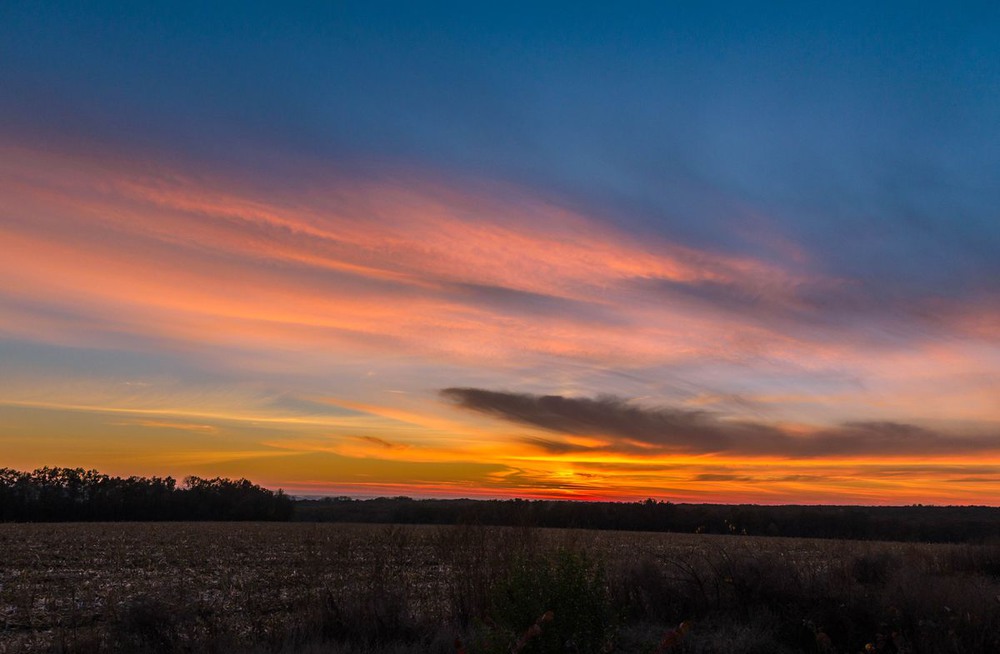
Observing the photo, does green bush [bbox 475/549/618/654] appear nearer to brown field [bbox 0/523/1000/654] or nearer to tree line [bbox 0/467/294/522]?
brown field [bbox 0/523/1000/654]

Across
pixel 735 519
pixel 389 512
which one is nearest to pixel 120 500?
pixel 389 512

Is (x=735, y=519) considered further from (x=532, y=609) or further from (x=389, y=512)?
(x=532, y=609)

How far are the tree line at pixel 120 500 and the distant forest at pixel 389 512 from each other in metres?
0.13

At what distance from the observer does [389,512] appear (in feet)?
368

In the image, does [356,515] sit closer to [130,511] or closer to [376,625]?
[130,511]

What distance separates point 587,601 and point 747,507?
314 ft

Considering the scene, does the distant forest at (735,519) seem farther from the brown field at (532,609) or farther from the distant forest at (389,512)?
the brown field at (532,609)

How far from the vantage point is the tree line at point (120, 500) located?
96438mm

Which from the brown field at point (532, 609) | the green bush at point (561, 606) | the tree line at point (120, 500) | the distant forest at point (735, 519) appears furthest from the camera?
the tree line at point (120, 500)

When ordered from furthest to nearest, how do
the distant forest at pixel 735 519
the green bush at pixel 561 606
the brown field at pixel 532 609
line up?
1. the distant forest at pixel 735 519
2. the brown field at pixel 532 609
3. the green bush at pixel 561 606

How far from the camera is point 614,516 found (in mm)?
94625

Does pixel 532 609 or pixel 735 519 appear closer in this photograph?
pixel 532 609

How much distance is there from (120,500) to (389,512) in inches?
1565

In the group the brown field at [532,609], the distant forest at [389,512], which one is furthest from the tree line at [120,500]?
the brown field at [532,609]
